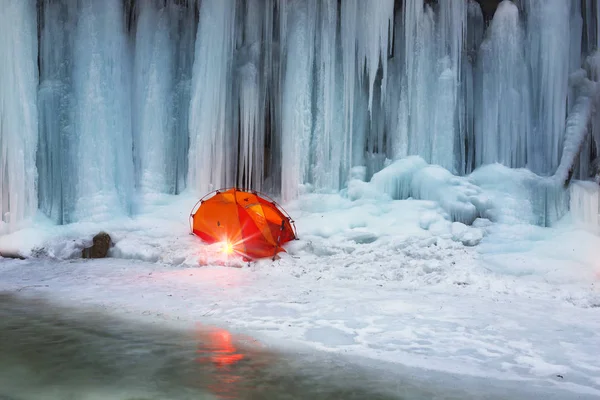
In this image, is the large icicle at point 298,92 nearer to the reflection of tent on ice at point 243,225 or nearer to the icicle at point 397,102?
the reflection of tent on ice at point 243,225

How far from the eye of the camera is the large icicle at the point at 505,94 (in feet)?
49.1

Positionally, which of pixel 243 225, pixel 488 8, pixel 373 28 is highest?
pixel 488 8

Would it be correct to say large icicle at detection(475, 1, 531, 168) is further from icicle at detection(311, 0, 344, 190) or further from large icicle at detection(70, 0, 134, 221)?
large icicle at detection(70, 0, 134, 221)

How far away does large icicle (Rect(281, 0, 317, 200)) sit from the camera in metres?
15.2

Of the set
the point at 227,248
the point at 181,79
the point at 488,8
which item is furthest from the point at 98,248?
the point at 488,8

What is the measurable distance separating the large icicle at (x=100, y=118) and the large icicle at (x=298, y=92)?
15.9ft

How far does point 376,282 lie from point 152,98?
1029 cm

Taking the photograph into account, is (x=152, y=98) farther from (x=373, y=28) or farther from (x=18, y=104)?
(x=373, y=28)

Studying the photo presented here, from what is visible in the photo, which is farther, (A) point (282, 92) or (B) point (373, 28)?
(A) point (282, 92)

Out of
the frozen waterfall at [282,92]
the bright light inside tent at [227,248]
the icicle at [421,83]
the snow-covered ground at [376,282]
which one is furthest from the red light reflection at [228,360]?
the icicle at [421,83]

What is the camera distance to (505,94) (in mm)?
15148

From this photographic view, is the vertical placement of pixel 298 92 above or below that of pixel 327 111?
above

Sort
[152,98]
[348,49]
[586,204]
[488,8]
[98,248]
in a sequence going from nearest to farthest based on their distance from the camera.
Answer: [98,248]
[586,204]
[348,49]
[152,98]
[488,8]

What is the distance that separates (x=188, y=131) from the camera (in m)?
16.5
